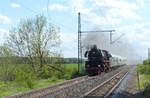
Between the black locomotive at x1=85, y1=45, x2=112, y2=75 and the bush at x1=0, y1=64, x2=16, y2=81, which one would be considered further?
the black locomotive at x1=85, y1=45, x2=112, y2=75

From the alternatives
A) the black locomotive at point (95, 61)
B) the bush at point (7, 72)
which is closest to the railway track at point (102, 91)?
Result: the bush at point (7, 72)

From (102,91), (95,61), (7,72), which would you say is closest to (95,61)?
(95,61)

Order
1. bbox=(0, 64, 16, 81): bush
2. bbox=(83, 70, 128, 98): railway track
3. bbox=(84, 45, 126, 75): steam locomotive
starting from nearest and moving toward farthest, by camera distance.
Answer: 1. bbox=(83, 70, 128, 98): railway track
2. bbox=(0, 64, 16, 81): bush
3. bbox=(84, 45, 126, 75): steam locomotive

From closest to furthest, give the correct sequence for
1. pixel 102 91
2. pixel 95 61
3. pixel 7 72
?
pixel 102 91 → pixel 7 72 → pixel 95 61

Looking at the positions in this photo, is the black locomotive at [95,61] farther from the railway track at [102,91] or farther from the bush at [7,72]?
the railway track at [102,91]

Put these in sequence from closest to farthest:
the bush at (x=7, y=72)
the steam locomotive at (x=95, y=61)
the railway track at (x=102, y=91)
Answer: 1. the railway track at (x=102, y=91)
2. the bush at (x=7, y=72)
3. the steam locomotive at (x=95, y=61)

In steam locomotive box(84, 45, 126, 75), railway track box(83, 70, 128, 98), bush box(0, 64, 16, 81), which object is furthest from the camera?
steam locomotive box(84, 45, 126, 75)

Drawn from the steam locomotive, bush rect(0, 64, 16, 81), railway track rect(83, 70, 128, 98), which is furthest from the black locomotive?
railway track rect(83, 70, 128, 98)

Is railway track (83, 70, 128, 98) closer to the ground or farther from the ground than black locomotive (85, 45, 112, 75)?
closer to the ground

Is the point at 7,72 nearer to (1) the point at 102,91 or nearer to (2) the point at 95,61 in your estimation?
(2) the point at 95,61

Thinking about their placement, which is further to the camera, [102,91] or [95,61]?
[95,61]

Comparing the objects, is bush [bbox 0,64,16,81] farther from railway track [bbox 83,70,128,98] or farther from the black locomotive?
railway track [bbox 83,70,128,98]

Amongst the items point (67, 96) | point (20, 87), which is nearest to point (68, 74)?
point (20, 87)

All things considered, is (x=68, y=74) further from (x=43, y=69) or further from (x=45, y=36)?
(x=45, y=36)
